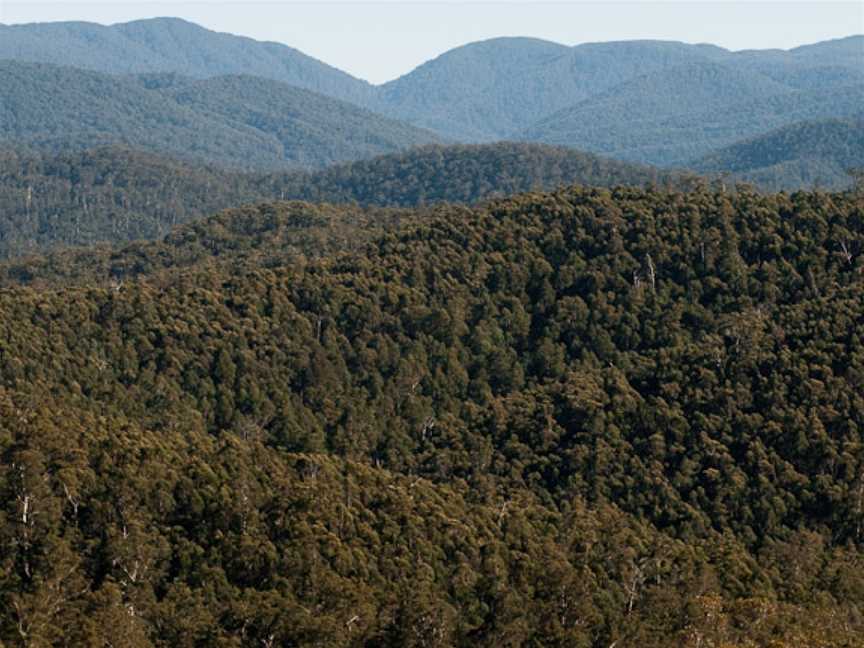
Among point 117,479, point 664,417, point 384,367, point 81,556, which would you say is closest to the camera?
point 81,556

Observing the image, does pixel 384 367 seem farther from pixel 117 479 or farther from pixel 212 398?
pixel 117 479

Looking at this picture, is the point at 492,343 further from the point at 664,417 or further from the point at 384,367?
the point at 664,417

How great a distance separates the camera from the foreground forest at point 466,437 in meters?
45.6

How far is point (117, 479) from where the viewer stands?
50.8 metres

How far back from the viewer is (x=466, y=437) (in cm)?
7738

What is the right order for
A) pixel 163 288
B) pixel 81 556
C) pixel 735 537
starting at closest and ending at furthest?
pixel 81 556 → pixel 735 537 → pixel 163 288

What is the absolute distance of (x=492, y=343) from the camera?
9256 cm

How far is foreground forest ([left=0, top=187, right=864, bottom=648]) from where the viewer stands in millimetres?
45625

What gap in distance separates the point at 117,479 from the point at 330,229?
91892 mm

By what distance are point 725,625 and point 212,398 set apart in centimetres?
4733

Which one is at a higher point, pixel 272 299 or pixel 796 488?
pixel 272 299

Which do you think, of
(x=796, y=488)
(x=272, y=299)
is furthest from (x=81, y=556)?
(x=272, y=299)

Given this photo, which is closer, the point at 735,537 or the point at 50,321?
the point at 735,537

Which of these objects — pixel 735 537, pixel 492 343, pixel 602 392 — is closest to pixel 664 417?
pixel 602 392
